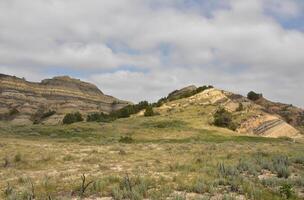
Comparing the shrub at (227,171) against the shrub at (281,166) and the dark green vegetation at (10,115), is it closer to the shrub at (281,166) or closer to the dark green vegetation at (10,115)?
the shrub at (281,166)

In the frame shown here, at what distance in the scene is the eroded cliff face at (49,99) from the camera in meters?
107

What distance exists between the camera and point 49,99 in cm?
13138

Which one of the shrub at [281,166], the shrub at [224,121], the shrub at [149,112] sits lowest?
the shrub at [281,166]

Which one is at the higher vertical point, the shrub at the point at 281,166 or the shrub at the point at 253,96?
the shrub at the point at 253,96

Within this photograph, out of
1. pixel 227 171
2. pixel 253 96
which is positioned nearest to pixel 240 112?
pixel 253 96

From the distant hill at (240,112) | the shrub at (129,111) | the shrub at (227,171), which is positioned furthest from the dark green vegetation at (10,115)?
the shrub at (227,171)

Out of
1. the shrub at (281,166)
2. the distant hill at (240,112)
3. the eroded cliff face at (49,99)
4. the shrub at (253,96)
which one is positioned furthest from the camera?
the eroded cliff face at (49,99)

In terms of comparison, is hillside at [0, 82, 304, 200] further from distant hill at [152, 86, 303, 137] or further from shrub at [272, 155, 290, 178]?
distant hill at [152, 86, 303, 137]

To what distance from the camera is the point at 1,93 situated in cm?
12275

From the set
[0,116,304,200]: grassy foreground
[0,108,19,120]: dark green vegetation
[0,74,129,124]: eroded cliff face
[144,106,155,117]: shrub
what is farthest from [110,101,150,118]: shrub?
[0,116,304,200]: grassy foreground

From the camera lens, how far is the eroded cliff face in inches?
4224

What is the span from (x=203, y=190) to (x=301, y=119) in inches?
2171

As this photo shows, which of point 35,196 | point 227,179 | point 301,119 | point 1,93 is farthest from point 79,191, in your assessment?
point 1,93

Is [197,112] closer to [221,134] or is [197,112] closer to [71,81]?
[221,134]
